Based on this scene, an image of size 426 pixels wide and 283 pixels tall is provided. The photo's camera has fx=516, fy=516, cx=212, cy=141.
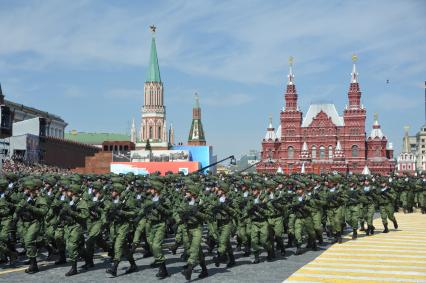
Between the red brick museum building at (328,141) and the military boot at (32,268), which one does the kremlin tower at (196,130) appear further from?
the military boot at (32,268)

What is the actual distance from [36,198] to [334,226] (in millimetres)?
10304

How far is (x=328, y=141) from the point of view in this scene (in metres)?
92.0

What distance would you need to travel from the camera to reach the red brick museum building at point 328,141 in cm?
8875

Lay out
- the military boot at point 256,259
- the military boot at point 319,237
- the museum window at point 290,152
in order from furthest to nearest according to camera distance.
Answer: the museum window at point 290,152, the military boot at point 319,237, the military boot at point 256,259

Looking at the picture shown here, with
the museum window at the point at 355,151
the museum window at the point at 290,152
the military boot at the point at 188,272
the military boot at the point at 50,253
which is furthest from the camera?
the museum window at the point at 290,152

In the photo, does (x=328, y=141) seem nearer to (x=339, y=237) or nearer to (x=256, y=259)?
(x=339, y=237)

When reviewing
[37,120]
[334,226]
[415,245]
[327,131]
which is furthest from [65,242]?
[327,131]

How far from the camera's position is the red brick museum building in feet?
291

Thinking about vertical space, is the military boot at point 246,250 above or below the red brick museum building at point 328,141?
below

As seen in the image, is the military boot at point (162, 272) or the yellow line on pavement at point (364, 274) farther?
the military boot at point (162, 272)

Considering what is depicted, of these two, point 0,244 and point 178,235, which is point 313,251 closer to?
point 178,235

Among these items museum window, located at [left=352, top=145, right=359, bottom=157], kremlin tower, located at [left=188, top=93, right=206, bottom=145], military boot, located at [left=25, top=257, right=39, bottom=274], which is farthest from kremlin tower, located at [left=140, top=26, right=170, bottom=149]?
military boot, located at [left=25, top=257, right=39, bottom=274]

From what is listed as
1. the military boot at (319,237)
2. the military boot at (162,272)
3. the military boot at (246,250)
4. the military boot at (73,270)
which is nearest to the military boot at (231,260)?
the military boot at (246,250)

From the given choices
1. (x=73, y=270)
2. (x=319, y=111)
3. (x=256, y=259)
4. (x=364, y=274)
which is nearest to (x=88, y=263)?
(x=73, y=270)
